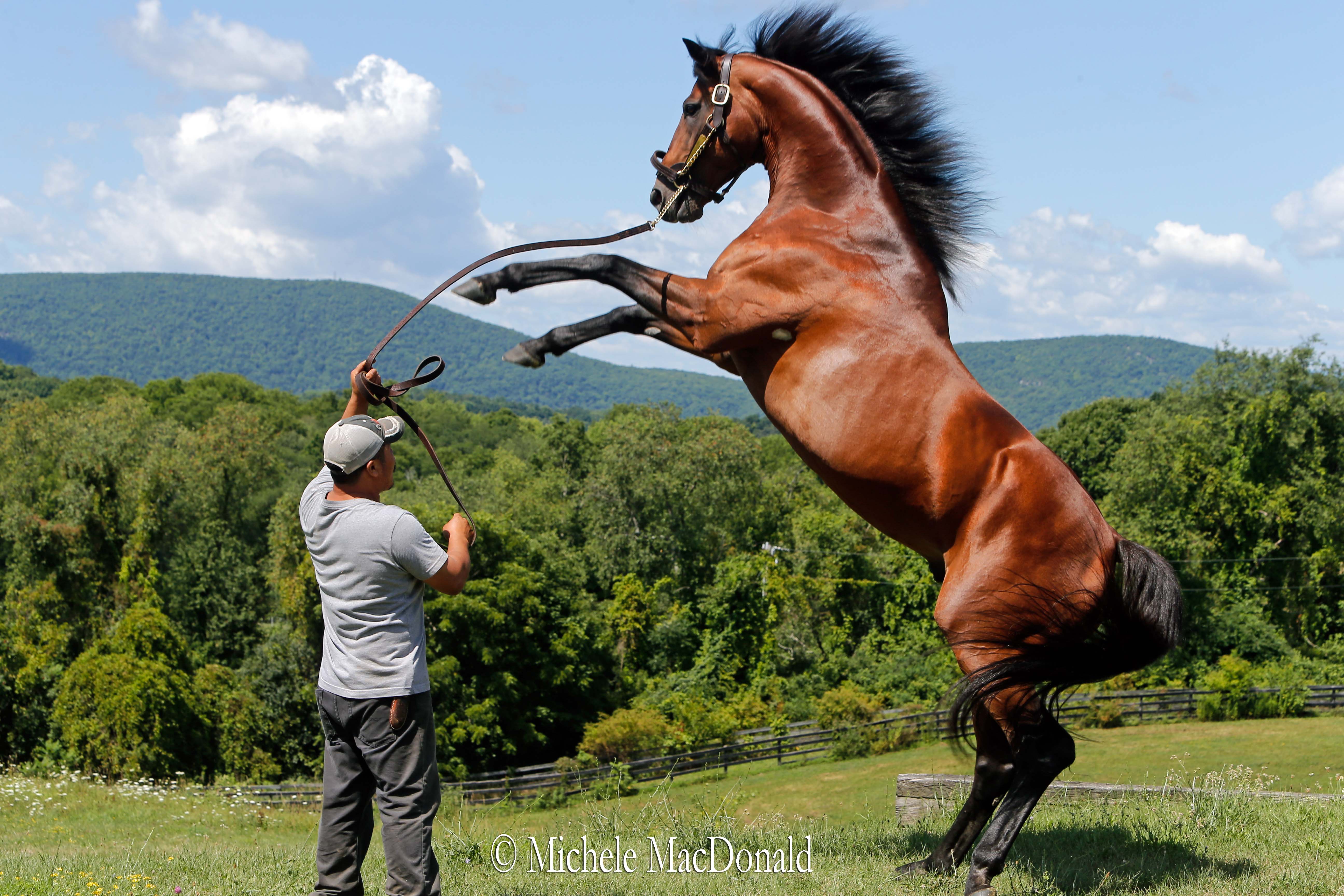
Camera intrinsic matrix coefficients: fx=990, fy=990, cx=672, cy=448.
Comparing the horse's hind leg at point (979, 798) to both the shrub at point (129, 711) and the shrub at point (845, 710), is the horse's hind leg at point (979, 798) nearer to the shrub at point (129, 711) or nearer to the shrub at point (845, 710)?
the shrub at point (845, 710)

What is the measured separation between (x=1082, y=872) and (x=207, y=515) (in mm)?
44385

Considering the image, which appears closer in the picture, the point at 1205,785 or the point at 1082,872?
the point at 1082,872

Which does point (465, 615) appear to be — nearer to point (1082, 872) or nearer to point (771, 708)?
point (771, 708)

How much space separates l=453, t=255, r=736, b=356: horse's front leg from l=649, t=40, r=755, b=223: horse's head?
56 cm

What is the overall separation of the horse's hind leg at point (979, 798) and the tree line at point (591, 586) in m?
26.0

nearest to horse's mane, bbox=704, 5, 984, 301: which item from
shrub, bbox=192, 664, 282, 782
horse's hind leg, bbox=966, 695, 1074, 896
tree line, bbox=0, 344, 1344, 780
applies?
horse's hind leg, bbox=966, 695, 1074, 896

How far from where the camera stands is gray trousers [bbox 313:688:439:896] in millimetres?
3336

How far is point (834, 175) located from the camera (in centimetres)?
457

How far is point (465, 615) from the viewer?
31.4 m

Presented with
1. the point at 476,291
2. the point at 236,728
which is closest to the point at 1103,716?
the point at 236,728

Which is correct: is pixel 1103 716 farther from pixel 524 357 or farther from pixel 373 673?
pixel 373 673

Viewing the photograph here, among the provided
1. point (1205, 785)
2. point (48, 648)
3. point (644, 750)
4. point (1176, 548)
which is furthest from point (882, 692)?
point (1205, 785)

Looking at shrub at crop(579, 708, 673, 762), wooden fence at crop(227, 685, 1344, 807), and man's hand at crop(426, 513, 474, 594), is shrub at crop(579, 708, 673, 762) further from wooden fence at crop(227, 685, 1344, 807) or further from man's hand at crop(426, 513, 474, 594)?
man's hand at crop(426, 513, 474, 594)

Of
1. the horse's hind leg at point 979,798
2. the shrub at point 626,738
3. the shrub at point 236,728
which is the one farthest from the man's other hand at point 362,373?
the shrub at point 236,728
